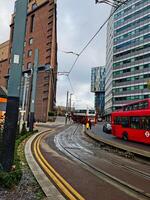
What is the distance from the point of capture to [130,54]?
84.1 meters

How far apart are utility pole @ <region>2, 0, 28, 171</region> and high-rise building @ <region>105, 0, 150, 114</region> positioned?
229 feet

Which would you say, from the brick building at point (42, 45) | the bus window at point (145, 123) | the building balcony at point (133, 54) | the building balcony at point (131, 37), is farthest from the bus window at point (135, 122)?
the building balcony at point (131, 37)

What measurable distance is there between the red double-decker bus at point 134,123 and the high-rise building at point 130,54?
50.7 meters

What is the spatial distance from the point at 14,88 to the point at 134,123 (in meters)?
16.9

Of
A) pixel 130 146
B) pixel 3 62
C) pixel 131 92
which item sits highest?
pixel 3 62

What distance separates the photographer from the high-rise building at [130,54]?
78000 millimetres

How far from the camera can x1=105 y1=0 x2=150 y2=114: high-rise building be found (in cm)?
7800

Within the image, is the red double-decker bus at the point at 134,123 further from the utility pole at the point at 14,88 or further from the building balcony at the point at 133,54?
the building balcony at the point at 133,54

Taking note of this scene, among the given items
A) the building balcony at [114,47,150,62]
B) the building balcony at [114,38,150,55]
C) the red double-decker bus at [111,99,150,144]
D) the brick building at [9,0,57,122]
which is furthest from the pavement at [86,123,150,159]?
the building balcony at [114,38,150,55]

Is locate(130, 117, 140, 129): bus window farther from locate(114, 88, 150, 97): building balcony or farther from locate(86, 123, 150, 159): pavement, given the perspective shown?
locate(114, 88, 150, 97): building balcony

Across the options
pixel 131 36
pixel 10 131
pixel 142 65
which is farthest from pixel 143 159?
pixel 131 36

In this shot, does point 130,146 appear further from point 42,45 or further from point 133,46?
point 133,46

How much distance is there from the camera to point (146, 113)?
21.0 metres

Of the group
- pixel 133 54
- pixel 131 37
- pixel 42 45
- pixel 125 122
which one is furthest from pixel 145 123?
pixel 131 37
